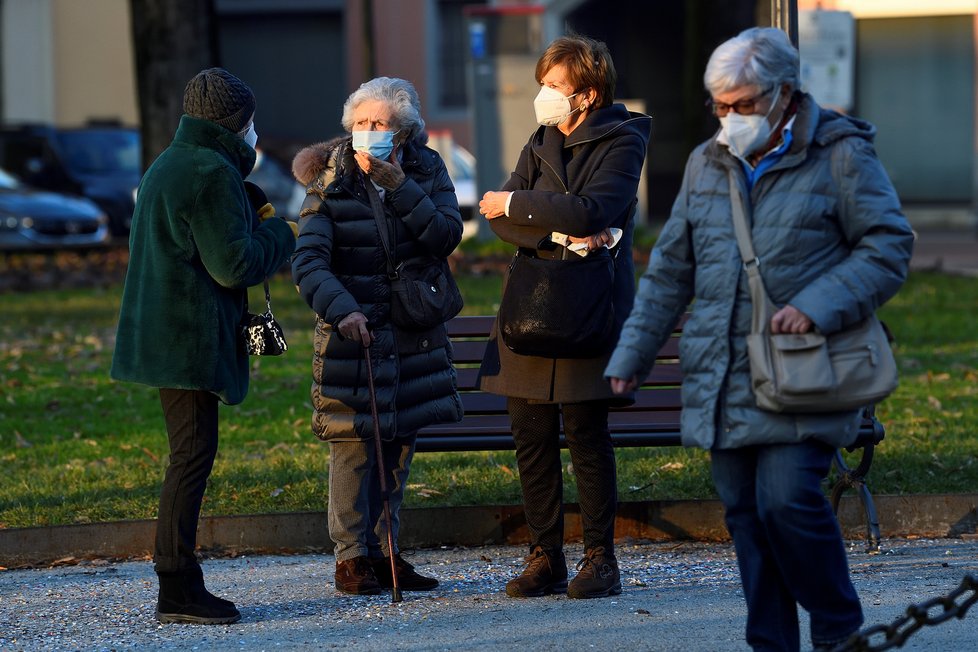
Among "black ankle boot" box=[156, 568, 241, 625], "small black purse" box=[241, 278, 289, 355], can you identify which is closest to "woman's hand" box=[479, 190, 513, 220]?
"small black purse" box=[241, 278, 289, 355]

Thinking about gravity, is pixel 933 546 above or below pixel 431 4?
below

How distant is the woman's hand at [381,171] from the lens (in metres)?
5.29

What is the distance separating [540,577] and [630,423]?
1.07m

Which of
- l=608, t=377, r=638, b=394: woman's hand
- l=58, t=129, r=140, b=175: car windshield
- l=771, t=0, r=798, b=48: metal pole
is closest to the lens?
l=608, t=377, r=638, b=394: woman's hand

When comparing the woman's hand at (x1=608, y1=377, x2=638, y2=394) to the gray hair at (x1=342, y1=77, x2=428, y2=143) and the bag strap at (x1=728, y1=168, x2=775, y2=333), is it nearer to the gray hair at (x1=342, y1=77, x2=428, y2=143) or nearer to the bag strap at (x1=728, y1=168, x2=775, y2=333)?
the bag strap at (x1=728, y1=168, x2=775, y2=333)

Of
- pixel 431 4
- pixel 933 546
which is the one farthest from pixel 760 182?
pixel 431 4

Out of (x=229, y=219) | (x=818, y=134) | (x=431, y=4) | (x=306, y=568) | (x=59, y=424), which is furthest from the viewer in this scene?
(x=431, y=4)

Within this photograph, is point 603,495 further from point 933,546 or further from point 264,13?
point 264,13

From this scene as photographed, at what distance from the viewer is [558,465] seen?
5387mm

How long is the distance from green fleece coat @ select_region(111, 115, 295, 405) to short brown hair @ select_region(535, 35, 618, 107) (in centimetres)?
103

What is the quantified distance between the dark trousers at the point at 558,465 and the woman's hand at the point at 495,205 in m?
0.63

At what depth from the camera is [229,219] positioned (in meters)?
4.99

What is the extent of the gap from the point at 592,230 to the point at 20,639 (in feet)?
7.33

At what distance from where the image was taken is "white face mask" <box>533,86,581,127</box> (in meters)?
5.13
